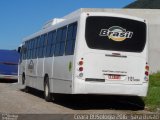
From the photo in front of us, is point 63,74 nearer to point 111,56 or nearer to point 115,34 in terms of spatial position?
point 111,56

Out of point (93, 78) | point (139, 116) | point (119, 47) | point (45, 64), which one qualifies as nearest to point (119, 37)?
point (119, 47)

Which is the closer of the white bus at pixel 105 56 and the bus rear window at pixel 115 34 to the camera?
the white bus at pixel 105 56

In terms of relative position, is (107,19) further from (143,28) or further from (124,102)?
(124,102)

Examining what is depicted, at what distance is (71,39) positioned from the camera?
16.8m

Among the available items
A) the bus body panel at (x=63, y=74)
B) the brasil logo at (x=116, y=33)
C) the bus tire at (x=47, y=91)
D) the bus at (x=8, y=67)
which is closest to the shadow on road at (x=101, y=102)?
the bus tire at (x=47, y=91)

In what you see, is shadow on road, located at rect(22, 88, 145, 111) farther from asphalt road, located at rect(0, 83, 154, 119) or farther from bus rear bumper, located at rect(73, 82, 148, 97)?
bus rear bumper, located at rect(73, 82, 148, 97)

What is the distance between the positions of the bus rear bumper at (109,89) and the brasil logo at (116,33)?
1.46 meters

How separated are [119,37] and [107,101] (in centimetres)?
412

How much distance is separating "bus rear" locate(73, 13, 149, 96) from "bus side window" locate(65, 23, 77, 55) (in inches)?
21.9

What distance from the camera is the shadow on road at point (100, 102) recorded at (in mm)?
17297

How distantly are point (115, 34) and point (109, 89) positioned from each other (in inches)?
67.8

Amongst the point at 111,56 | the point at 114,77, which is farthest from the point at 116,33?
the point at 114,77

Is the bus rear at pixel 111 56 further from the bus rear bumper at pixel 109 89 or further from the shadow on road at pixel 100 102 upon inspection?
the shadow on road at pixel 100 102

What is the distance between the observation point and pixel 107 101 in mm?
19828
